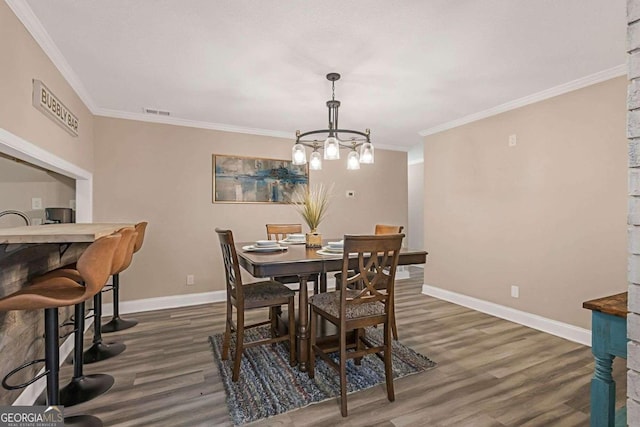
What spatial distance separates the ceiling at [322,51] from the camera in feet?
6.16

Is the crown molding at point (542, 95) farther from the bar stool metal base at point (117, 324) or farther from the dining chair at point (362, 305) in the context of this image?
the bar stool metal base at point (117, 324)

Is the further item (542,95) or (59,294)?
(542,95)

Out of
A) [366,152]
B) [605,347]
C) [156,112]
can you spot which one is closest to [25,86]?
[156,112]

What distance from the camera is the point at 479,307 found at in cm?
379

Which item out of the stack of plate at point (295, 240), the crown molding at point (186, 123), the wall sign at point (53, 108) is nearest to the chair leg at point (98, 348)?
the wall sign at point (53, 108)

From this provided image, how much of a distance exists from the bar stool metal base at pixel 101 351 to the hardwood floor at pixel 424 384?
0.07m

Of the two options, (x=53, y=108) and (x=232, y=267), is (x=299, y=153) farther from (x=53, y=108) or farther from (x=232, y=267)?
(x=53, y=108)

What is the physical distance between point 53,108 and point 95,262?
5.08 ft

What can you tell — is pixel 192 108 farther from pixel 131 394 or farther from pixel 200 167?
pixel 131 394

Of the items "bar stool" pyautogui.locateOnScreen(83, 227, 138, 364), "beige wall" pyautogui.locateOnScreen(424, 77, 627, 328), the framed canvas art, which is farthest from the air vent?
"beige wall" pyautogui.locateOnScreen(424, 77, 627, 328)

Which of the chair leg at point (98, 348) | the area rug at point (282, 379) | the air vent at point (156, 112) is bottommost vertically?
the area rug at point (282, 379)

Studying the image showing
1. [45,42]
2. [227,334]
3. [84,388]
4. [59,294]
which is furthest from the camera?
[227,334]

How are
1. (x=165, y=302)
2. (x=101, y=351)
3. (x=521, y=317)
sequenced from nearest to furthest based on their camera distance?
1. (x=101, y=351)
2. (x=521, y=317)
3. (x=165, y=302)

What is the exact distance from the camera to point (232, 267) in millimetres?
2328
